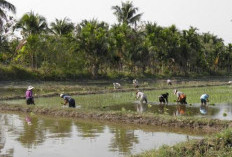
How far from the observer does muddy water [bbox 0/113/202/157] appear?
Answer: 7477 mm

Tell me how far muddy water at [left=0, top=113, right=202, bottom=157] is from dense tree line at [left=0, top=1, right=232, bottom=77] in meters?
13.6

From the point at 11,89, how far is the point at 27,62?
10.6 metres

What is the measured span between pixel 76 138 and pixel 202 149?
3333 millimetres

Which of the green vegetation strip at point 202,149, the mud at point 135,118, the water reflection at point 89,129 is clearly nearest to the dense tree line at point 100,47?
the mud at point 135,118

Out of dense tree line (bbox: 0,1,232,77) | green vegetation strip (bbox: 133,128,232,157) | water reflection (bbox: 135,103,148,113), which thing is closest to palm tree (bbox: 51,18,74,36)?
dense tree line (bbox: 0,1,232,77)

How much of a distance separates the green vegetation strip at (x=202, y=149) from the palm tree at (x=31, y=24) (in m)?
26.0

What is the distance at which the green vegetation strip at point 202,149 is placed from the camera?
20.4 feet

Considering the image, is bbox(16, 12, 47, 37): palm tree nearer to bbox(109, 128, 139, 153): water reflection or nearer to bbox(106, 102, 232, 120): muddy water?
bbox(106, 102, 232, 120): muddy water

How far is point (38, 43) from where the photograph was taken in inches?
1168

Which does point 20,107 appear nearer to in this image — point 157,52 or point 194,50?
point 157,52

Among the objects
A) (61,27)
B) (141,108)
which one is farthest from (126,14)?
(141,108)

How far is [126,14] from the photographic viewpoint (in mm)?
40344

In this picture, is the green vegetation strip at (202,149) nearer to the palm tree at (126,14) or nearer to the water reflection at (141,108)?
the water reflection at (141,108)

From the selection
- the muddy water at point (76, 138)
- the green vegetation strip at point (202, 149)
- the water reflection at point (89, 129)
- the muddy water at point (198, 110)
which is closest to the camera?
the green vegetation strip at point (202, 149)
